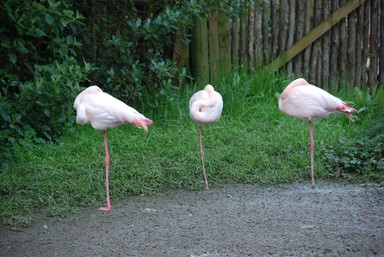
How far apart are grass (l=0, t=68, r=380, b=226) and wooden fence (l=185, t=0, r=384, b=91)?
0.81 m

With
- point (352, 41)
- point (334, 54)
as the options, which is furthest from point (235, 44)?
point (352, 41)

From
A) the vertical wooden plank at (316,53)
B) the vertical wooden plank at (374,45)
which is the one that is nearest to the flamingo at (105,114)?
the vertical wooden plank at (316,53)

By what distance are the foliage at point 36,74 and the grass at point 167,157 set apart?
271mm

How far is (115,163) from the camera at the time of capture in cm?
650

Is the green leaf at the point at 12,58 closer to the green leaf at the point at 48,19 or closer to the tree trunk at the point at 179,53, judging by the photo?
the green leaf at the point at 48,19

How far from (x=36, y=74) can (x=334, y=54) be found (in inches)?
175

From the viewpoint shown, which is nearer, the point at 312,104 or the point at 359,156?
the point at 312,104

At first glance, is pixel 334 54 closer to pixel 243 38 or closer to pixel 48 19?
pixel 243 38

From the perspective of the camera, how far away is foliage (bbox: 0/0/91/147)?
669 centimetres

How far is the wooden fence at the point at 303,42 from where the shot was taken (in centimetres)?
898

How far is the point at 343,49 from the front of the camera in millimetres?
9273

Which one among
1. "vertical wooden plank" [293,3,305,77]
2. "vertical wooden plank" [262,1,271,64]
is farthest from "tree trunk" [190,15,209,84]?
"vertical wooden plank" [293,3,305,77]

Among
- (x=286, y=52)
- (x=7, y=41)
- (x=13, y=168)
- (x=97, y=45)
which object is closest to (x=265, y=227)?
(x=13, y=168)

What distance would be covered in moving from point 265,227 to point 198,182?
4.64 feet
